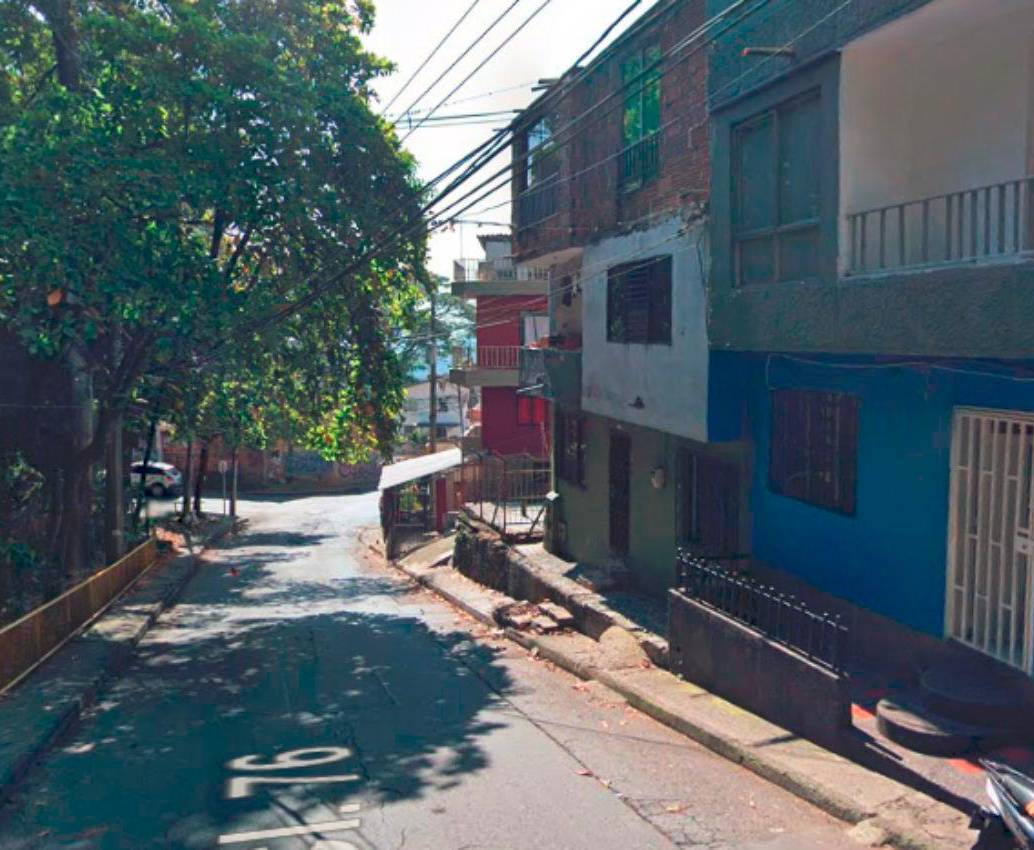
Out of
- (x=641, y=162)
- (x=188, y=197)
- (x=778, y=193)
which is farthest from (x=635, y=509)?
(x=188, y=197)

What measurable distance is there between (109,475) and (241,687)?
400 inches

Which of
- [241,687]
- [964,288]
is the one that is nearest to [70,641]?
[241,687]

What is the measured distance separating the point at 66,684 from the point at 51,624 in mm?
1797

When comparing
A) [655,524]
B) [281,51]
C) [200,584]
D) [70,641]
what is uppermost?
[281,51]

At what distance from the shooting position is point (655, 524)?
47.4 feet

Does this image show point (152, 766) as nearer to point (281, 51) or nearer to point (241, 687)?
point (241, 687)

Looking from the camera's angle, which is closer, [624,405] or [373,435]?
[624,405]

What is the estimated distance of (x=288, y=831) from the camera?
21.9 feet

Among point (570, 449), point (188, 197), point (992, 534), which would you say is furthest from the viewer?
point (570, 449)

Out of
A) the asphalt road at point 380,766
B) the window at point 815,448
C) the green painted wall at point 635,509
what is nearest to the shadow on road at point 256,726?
the asphalt road at point 380,766

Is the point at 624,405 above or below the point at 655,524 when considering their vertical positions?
above

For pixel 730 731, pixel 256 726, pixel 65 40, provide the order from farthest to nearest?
1. pixel 65 40
2. pixel 256 726
3. pixel 730 731

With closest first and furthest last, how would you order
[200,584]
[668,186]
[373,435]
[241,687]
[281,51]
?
[241,687], [668,186], [281,51], [373,435], [200,584]

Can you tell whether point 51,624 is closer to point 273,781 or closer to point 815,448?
point 273,781
